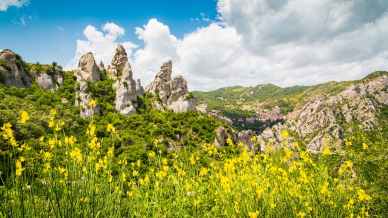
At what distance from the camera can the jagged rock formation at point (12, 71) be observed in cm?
5309

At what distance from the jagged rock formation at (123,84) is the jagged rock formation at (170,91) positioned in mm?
6342

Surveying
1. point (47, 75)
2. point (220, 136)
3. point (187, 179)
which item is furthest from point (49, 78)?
point (187, 179)

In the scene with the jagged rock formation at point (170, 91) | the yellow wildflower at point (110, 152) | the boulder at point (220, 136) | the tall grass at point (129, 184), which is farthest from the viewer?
the jagged rock formation at point (170, 91)

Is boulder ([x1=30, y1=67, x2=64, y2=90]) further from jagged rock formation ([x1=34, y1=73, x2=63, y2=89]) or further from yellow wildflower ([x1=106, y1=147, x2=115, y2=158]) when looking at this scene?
yellow wildflower ([x1=106, y1=147, x2=115, y2=158])

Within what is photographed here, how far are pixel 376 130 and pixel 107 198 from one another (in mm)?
7131

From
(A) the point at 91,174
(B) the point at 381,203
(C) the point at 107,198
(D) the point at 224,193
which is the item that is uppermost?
(A) the point at 91,174

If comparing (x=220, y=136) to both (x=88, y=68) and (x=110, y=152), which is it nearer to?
(x=88, y=68)

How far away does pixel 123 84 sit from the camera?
64.3 m

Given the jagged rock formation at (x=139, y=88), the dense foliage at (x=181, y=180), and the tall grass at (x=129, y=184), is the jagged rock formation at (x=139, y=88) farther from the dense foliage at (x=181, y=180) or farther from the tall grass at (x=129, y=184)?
the tall grass at (x=129, y=184)

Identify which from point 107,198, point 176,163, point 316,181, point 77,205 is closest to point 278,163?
point 316,181

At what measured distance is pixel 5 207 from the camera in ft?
10.4

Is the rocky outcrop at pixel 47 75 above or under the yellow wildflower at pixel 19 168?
above

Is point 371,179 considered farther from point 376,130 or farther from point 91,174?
point 91,174

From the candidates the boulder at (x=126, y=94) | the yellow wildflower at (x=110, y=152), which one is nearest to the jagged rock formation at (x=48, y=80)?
the boulder at (x=126, y=94)
